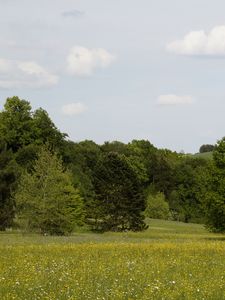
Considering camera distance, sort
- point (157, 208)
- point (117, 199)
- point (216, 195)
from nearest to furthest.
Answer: point (216, 195)
point (117, 199)
point (157, 208)

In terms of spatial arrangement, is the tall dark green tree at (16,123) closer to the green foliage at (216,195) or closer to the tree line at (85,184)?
the tree line at (85,184)

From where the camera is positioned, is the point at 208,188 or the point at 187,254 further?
the point at 208,188

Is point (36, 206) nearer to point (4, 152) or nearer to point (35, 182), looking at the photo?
point (35, 182)

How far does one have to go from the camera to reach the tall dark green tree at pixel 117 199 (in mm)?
73312

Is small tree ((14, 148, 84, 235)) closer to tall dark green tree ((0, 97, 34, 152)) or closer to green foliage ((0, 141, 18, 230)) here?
green foliage ((0, 141, 18, 230))

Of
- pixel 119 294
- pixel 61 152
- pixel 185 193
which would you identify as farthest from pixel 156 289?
pixel 185 193

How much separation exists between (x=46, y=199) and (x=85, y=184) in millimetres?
48783

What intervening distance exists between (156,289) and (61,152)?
79134 millimetres

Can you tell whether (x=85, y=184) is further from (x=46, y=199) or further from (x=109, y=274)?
(x=109, y=274)

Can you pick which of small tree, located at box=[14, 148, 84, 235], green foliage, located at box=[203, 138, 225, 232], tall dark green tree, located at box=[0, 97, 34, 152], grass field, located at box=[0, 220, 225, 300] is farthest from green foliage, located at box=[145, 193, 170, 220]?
grass field, located at box=[0, 220, 225, 300]

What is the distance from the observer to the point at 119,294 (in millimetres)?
13617

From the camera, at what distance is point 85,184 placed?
9831cm

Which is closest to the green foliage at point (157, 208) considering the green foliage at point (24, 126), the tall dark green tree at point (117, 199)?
the green foliage at point (24, 126)

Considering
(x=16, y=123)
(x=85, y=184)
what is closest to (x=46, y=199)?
(x=16, y=123)
